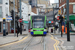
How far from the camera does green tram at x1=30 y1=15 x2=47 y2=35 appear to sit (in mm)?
24072

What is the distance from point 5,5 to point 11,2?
3.55 m

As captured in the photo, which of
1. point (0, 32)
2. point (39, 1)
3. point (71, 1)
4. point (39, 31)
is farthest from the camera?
point (39, 1)

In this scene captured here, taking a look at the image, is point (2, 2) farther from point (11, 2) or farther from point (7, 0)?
point (11, 2)

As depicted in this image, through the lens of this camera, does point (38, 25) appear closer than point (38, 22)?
Yes

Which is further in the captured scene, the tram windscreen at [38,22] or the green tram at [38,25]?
the tram windscreen at [38,22]

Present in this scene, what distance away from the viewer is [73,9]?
3300cm

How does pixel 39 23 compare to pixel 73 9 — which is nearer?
pixel 39 23

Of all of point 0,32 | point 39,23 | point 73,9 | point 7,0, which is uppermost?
point 7,0

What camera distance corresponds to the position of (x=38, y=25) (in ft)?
80.1

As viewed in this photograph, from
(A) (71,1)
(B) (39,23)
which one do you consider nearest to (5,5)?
(B) (39,23)

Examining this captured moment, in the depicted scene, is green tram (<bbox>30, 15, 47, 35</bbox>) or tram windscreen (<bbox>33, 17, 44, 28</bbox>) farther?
tram windscreen (<bbox>33, 17, 44, 28</bbox>)

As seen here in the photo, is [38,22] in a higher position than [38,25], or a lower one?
higher

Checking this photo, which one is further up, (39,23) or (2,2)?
(2,2)

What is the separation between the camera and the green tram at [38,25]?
24072 millimetres
